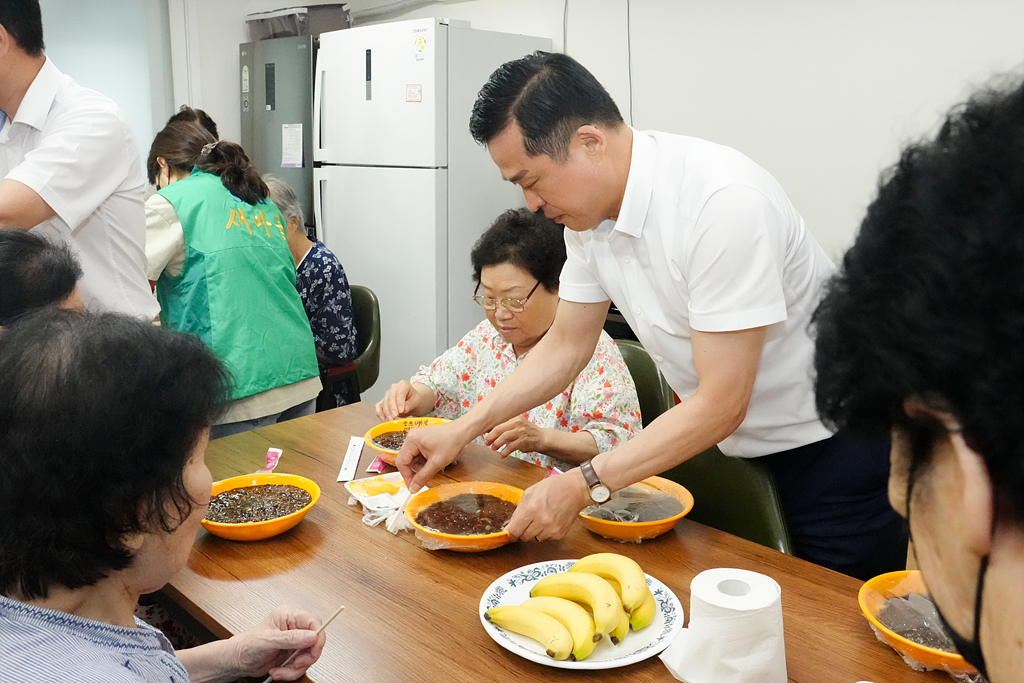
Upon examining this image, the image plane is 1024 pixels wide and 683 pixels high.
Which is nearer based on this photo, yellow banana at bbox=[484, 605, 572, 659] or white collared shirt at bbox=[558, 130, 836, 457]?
yellow banana at bbox=[484, 605, 572, 659]

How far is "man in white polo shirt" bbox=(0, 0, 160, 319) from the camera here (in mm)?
1873

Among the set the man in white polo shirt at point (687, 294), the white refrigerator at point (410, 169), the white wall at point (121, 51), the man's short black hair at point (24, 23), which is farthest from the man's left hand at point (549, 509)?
the white wall at point (121, 51)

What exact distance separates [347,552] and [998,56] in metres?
2.64

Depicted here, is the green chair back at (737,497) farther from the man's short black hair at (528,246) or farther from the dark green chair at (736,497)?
the man's short black hair at (528,246)

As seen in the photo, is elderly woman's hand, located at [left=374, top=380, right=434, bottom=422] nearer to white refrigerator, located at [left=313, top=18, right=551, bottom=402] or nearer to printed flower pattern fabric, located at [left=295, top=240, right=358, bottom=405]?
printed flower pattern fabric, located at [left=295, top=240, right=358, bottom=405]

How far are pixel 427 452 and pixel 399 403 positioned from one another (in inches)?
20.5

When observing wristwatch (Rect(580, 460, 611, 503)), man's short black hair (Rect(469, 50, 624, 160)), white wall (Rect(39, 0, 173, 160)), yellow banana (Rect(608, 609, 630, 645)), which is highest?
white wall (Rect(39, 0, 173, 160))

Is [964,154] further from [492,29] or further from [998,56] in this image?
[492,29]

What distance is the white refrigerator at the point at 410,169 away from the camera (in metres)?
3.91

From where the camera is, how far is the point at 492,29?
453cm

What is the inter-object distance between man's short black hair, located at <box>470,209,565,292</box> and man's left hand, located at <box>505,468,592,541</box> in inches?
32.2

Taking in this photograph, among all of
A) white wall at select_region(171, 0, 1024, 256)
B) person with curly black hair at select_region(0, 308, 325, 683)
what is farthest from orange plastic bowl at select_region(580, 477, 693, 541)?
white wall at select_region(171, 0, 1024, 256)

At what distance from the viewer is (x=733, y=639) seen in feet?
3.43

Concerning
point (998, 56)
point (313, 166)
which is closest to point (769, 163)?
point (998, 56)
